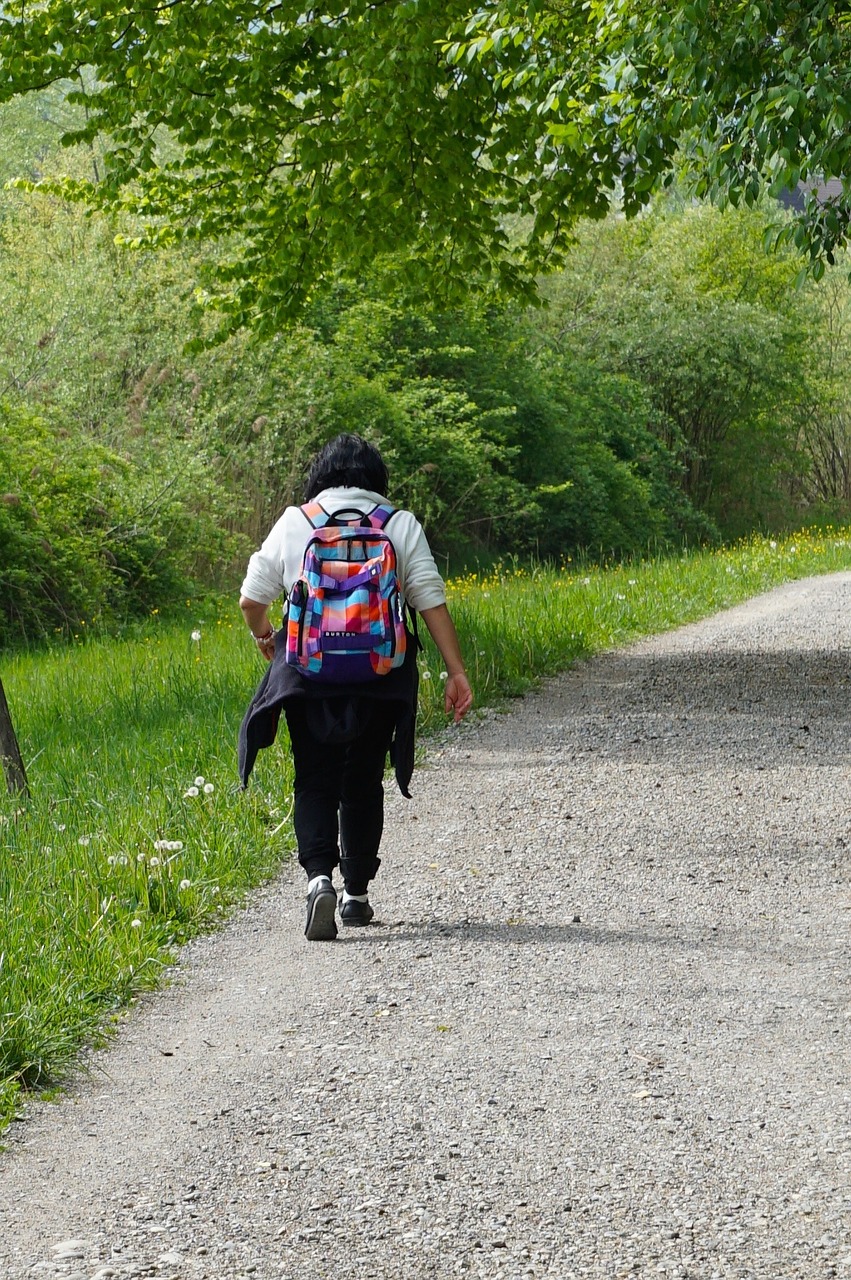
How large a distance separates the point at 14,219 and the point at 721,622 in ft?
55.8

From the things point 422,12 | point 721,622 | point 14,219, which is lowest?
point 721,622

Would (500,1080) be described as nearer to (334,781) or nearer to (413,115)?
(334,781)

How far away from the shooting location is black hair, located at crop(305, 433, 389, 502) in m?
5.25

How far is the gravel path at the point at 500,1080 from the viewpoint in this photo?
312 centimetres

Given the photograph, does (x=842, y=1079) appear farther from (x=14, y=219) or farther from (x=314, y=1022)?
(x=14, y=219)

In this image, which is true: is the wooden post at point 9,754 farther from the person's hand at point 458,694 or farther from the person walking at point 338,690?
the person's hand at point 458,694

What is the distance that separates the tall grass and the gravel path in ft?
0.74

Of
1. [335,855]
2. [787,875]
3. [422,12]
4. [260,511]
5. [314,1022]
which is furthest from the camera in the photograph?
[260,511]

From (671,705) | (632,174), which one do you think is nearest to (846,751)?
(671,705)

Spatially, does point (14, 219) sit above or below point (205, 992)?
above

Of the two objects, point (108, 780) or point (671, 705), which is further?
point (671, 705)

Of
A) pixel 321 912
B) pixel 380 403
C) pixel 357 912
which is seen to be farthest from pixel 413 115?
pixel 380 403

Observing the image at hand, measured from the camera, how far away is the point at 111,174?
525 inches

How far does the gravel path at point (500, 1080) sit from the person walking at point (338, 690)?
0.41 metres
